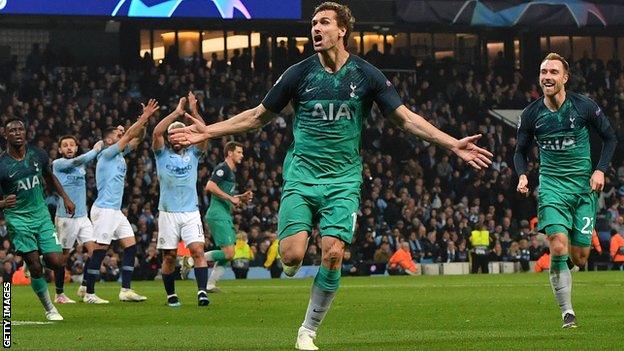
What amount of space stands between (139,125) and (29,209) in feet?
6.16

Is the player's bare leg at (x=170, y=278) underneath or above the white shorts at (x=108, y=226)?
underneath

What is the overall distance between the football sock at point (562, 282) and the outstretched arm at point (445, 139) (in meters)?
3.24

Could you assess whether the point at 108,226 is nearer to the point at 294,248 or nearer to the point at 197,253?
the point at 197,253

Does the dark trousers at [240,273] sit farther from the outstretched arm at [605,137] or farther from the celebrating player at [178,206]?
the outstretched arm at [605,137]

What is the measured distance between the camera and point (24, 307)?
19031mm

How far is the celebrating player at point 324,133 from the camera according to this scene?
10.7m

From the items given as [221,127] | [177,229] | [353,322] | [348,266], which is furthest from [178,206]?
[348,266]

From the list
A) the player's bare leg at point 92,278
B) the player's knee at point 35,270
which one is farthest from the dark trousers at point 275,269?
the player's knee at point 35,270

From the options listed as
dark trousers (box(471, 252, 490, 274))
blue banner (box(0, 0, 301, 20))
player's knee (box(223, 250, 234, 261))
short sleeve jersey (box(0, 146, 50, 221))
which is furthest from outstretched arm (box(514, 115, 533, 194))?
blue banner (box(0, 0, 301, 20))

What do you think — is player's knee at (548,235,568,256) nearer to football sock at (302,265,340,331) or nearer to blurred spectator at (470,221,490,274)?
football sock at (302,265,340,331)

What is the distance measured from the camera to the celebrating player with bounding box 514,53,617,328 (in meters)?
13.8

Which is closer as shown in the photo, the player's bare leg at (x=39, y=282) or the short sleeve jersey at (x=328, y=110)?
the short sleeve jersey at (x=328, y=110)

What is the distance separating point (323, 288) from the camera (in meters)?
10.8

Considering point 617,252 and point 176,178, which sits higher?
point 176,178
